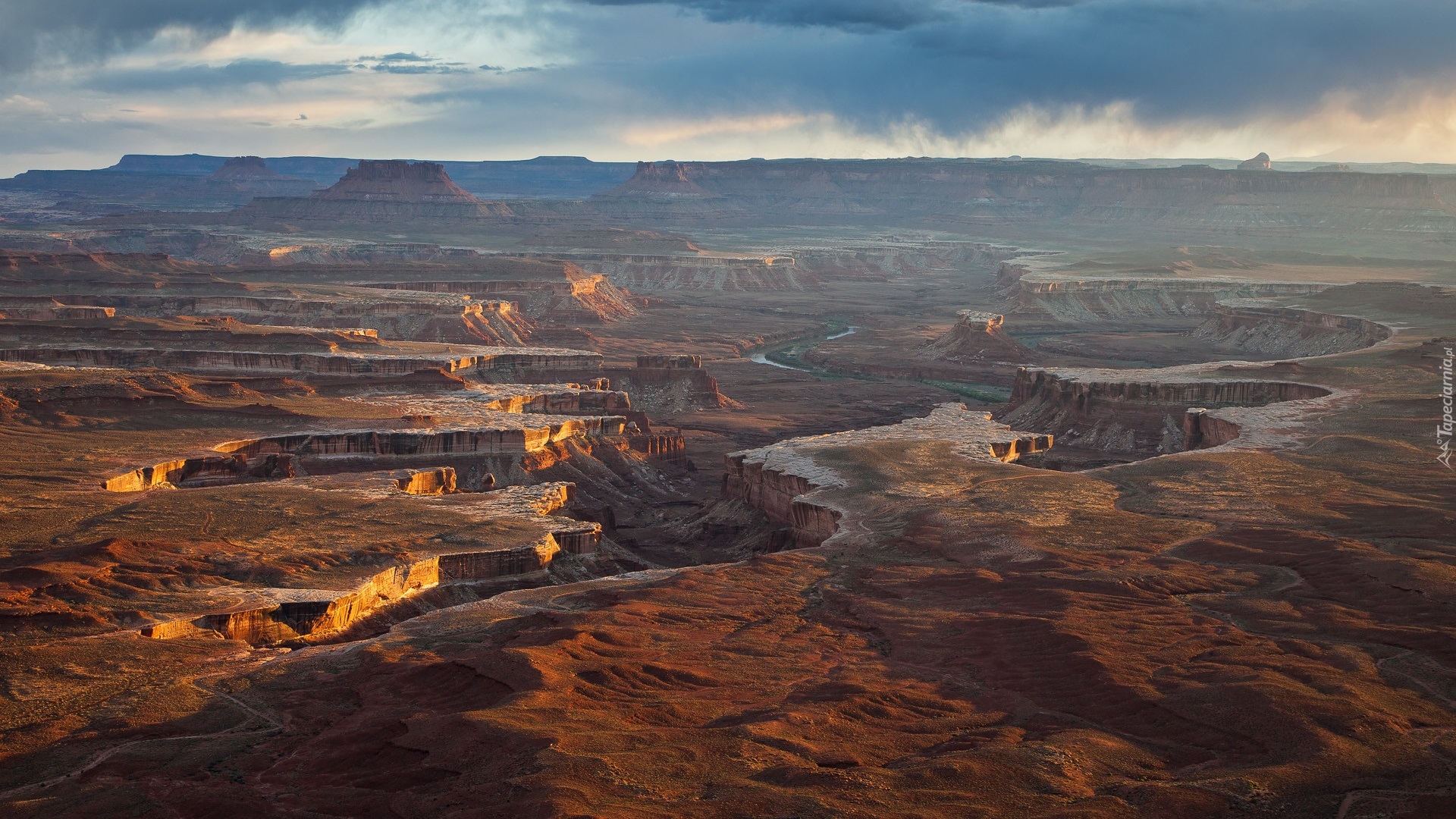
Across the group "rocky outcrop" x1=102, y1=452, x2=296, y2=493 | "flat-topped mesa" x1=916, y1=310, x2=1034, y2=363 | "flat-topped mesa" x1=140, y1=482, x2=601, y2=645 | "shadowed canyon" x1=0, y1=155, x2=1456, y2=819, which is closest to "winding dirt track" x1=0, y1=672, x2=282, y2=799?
"shadowed canyon" x1=0, y1=155, x2=1456, y2=819

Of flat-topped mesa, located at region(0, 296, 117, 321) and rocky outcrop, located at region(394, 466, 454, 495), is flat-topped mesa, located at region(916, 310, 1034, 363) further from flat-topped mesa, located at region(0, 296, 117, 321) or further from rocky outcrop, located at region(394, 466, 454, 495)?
rocky outcrop, located at region(394, 466, 454, 495)

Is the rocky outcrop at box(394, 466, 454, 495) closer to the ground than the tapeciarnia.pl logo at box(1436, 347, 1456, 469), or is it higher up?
closer to the ground

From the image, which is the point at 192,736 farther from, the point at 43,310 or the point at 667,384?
the point at 43,310

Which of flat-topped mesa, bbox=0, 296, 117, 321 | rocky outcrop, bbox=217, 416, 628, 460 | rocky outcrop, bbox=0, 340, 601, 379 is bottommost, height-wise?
rocky outcrop, bbox=217, 416, 628, 460

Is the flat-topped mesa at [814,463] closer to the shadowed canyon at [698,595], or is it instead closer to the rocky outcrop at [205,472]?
the shadowed canyon at [698,595]

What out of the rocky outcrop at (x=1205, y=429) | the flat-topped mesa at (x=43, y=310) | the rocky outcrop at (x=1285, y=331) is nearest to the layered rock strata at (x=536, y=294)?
the flat-topped mesa at (x=43, y=310)

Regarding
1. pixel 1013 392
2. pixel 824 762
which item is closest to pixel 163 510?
pixel 824 762
